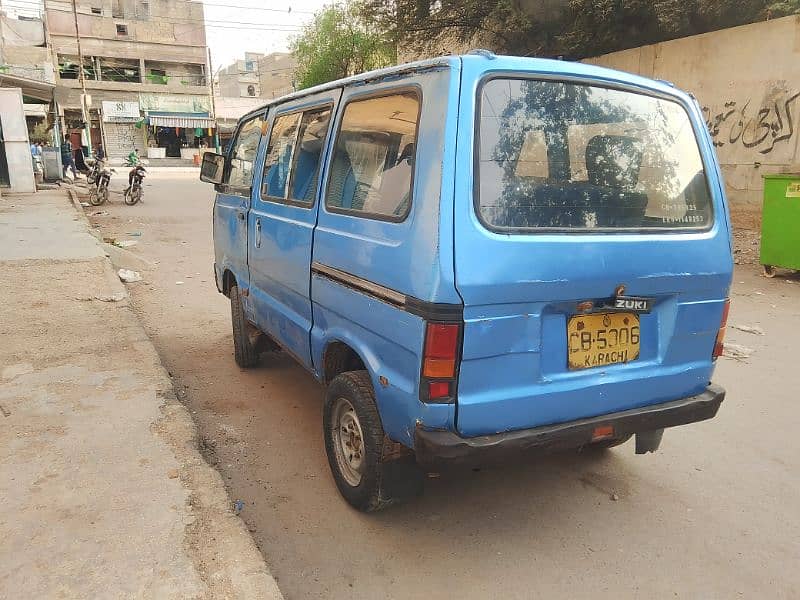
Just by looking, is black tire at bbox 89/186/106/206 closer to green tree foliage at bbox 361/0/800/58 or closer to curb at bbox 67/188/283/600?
green tree foliage at bbox 361/0/800/58

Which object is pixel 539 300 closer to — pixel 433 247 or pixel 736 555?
pixel 433 247

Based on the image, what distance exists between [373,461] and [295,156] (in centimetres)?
181

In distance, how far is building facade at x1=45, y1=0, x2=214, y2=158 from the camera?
4181 centimetres

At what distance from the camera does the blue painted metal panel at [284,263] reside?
316 cm

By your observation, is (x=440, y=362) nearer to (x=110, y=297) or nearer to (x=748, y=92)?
(x=110, y=297)

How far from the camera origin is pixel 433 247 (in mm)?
2154

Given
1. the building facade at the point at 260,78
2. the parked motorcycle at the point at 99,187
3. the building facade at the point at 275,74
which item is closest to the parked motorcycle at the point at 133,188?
the parked motorcycle at the point at 99,187

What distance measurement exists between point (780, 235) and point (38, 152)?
78.0 ft

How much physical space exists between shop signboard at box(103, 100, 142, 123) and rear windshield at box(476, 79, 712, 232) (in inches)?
1846

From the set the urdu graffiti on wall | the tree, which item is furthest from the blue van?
the tree

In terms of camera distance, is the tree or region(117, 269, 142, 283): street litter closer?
region(117, 269, 142, 283): street litter

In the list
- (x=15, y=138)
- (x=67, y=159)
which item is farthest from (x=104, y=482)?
(x=67, y=159)

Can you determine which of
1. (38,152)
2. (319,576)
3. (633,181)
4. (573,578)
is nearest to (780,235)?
(633,181)

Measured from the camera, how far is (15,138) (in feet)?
54.6
